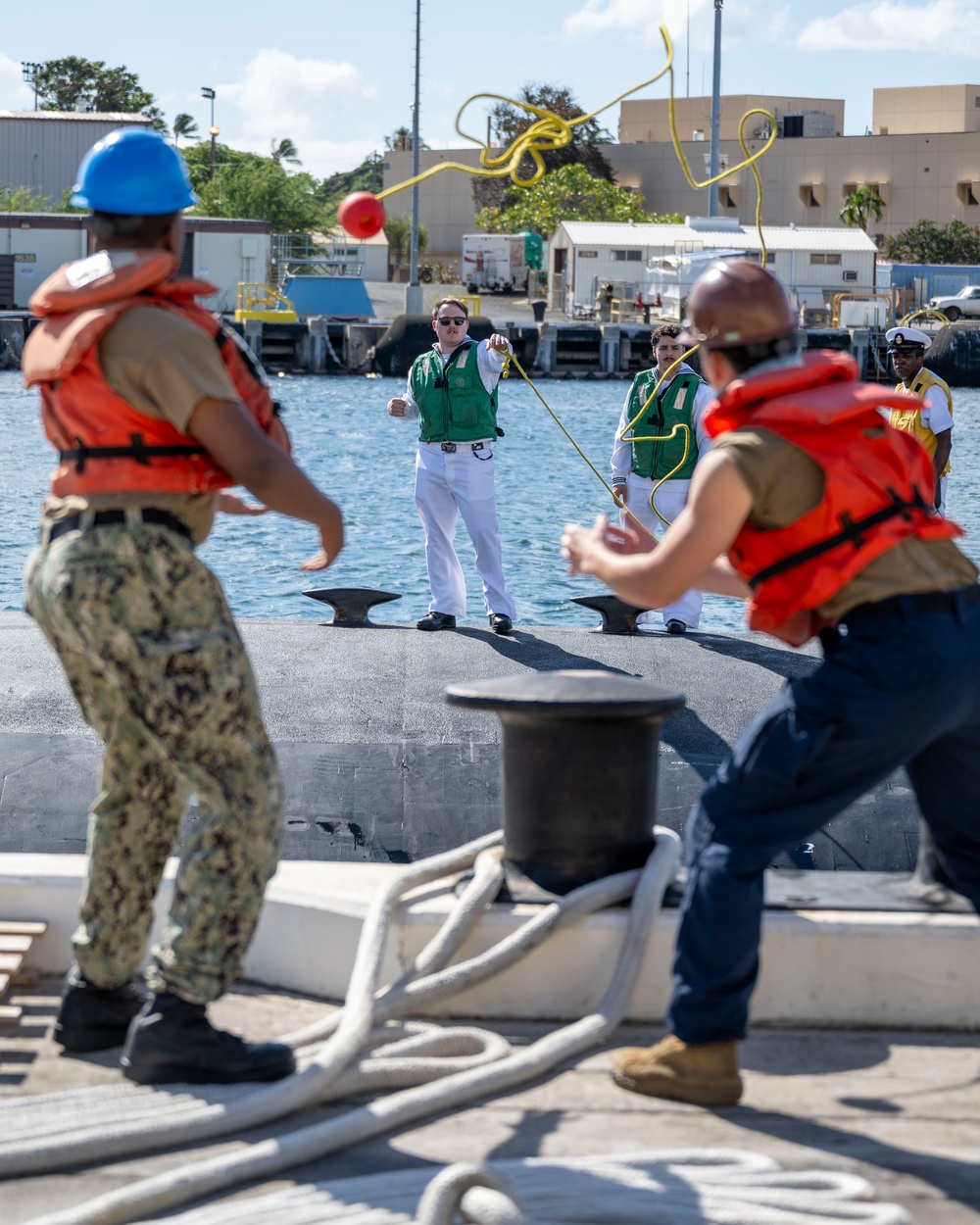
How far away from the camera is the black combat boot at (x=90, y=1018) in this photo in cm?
324

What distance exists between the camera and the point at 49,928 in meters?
3.73

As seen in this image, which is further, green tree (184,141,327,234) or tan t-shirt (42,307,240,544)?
green tree (184,141,327,234)

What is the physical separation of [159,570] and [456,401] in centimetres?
616

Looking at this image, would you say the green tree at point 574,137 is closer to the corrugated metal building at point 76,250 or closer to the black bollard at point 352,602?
the corrugated metal building at point 76,250

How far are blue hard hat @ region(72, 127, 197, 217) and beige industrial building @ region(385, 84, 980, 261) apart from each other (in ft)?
261

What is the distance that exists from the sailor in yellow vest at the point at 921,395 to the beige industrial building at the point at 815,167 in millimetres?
73213

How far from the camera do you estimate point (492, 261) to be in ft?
235

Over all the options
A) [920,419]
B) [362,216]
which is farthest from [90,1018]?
[920,419]

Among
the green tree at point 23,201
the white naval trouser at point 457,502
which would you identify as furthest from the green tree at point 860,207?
the white naval trouser at point 457,502

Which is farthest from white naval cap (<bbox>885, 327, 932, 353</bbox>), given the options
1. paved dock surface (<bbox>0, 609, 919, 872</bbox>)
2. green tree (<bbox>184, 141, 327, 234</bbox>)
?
green tree (<bbox>184, 141, 327, 234</bbox>)

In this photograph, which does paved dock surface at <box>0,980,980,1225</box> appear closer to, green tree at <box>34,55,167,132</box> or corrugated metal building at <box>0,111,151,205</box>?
corrugated metal building at <box>0,111,151,205</box>

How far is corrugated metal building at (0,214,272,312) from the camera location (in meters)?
53.3

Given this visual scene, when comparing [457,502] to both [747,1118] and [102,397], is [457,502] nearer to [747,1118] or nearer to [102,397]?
[102,397]

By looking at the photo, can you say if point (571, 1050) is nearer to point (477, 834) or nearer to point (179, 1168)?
point (179, 1168)
